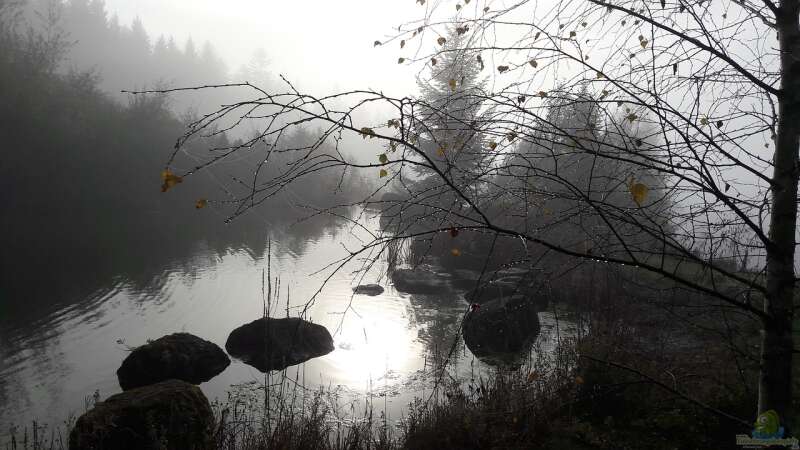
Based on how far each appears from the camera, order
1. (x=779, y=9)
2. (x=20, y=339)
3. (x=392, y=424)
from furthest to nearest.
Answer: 1. (x=20, y=339)
2. (x=392, y=424)
3. (x=779, y=9)

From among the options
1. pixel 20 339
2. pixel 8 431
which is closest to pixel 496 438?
pixel 8 431

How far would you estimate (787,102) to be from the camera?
1851mm

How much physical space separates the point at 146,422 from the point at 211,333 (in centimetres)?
491

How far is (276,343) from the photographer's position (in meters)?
8.07

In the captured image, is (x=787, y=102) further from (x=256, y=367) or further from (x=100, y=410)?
(x=256, y=367)

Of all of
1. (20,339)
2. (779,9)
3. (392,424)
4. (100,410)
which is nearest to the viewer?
(779,9)

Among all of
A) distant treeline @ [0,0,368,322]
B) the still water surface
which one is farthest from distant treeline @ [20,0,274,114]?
the still water surface

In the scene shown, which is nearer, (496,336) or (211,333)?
(496,336)

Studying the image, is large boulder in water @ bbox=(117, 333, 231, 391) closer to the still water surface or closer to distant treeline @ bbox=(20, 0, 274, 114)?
the still water surface

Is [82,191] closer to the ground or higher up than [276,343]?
higher up

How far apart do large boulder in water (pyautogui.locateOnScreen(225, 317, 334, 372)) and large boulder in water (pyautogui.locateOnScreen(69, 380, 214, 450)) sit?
3.01 meters

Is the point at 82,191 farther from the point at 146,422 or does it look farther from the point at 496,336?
the point at 146,422

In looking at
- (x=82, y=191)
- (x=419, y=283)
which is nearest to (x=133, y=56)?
(x=82, y=191)

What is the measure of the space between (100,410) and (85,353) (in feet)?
13.1
